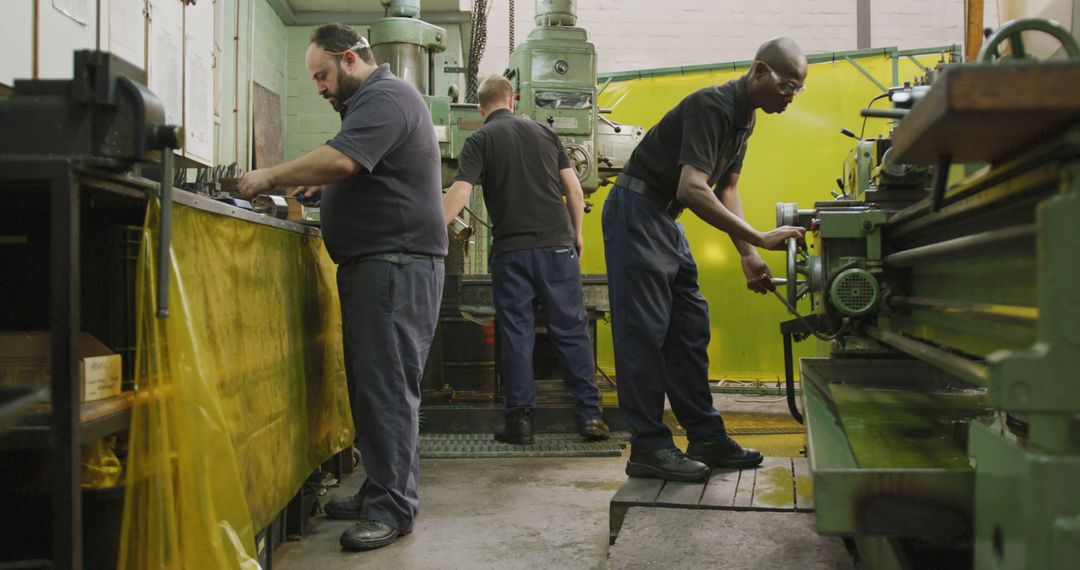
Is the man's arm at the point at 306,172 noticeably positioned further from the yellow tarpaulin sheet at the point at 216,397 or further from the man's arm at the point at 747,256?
the man's arm at the point at 747,256

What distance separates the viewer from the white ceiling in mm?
6000

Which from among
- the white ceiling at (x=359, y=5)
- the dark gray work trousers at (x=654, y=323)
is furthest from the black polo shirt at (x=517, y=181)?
the white ceiling at (x=359, y=5)

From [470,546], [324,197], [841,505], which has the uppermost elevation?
[324,197]

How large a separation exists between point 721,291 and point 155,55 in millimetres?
3754

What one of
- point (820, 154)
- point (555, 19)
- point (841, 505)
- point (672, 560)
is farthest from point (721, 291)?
point (841, 505)

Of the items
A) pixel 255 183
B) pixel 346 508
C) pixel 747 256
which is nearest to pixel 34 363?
pixel 255 183

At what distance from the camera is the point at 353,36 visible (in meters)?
2.43

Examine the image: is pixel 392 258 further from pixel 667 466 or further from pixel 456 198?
pixel 456 198

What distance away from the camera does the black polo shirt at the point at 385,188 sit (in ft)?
7.47

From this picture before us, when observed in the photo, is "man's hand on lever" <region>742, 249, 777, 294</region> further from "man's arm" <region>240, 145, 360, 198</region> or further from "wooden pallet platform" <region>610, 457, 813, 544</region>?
"man's arm" <region>240, 145, 360, 198</region>

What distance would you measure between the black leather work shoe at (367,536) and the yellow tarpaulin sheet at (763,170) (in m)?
3.61

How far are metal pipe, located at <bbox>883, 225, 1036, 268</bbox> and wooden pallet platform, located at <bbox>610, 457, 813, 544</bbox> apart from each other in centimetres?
62

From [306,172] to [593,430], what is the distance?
1.86 metres

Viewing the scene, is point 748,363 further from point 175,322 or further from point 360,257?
point 175,322
